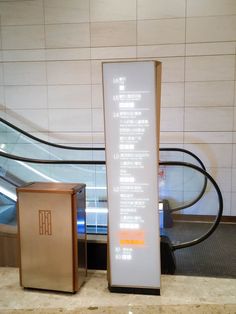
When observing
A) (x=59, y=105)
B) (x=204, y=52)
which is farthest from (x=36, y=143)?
(x=204, y=52)

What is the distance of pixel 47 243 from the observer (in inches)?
93.8

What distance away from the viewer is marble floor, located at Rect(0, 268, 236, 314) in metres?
2.21

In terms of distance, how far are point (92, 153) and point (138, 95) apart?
2782 mm

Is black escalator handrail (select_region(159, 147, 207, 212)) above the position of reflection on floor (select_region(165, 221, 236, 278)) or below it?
above

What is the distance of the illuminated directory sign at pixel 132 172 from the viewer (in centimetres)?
218

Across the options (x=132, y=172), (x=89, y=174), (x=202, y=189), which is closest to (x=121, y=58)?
(x=89, y=174)

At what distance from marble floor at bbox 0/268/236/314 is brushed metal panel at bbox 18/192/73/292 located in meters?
0.11

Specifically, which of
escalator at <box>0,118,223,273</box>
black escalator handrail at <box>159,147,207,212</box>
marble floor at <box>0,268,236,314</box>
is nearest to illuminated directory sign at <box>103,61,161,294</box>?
marble floor at <box>0,268,236,314</box>

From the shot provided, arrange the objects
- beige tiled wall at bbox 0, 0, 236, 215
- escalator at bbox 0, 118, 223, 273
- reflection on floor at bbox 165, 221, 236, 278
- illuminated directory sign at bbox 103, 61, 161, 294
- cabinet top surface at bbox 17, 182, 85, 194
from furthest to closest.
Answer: beige tiled wall at bbox 0, 0, 236, 215
escalator at bbox 0, 118, 223, 273
reflection on floor at bbox 165, 221, 236, 278
cabinet top surface at bbox 17, 182, 85, 194
illuminated directory sign at bbox 103, 61, 161, 294

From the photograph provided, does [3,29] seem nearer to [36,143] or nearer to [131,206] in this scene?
[36,143]

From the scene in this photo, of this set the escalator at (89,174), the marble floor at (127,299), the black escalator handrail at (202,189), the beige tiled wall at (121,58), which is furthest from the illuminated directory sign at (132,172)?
the beige tiled wall at (121,58)

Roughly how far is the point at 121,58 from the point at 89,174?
205cm

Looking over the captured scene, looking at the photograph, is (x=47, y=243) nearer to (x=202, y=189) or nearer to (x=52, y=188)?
(x=52, y=188)

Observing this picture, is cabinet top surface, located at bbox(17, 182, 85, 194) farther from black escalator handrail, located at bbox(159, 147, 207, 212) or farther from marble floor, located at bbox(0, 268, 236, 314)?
black escalator handrail, located at bbox(159, 147, 207, 212)
